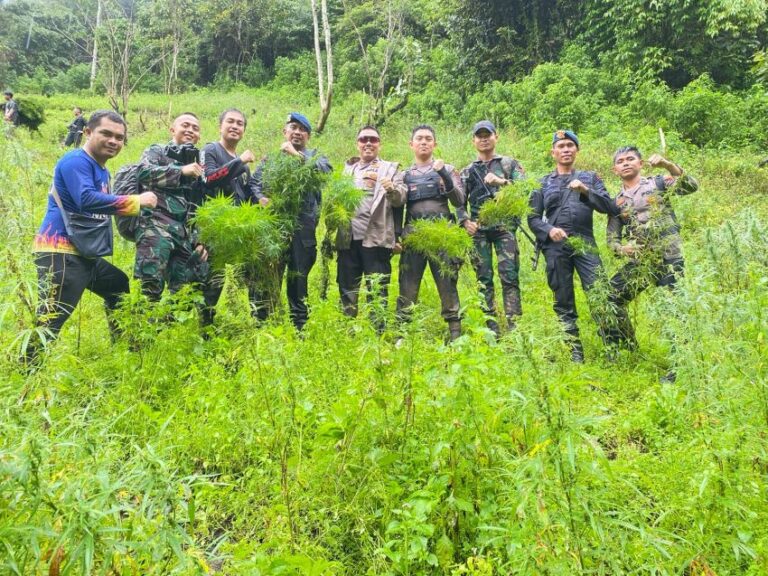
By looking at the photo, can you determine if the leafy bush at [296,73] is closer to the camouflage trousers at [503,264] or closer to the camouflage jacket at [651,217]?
the camouflage trousers at [503,264]

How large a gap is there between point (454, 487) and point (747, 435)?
3.64 ft

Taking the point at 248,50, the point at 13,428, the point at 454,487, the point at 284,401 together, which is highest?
the point at 248,50

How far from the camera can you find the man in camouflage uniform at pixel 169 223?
390 centimetres

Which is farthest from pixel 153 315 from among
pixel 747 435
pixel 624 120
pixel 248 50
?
pixel 248 50

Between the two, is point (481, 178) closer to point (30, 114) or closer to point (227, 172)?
point (227, 172)

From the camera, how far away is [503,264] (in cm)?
470

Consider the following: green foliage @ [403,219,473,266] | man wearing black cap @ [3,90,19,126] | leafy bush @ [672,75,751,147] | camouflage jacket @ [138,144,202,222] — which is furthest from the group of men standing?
man wearing black cap @ [3,90,19,126]

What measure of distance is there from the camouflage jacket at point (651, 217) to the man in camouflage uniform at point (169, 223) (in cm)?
356

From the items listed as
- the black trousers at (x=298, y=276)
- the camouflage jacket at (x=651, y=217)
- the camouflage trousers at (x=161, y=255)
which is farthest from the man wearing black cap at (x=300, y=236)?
the camouflage jacket at (x=651, y=217)

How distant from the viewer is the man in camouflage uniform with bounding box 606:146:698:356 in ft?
13.5

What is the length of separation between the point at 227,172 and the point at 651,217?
3.54 meters

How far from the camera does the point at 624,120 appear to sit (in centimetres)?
1357

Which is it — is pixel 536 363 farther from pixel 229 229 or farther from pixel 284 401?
pixel 229 229

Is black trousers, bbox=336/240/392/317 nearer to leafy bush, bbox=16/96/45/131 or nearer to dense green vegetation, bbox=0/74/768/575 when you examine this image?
dense green vegetation, bbox=0/74/768/575
